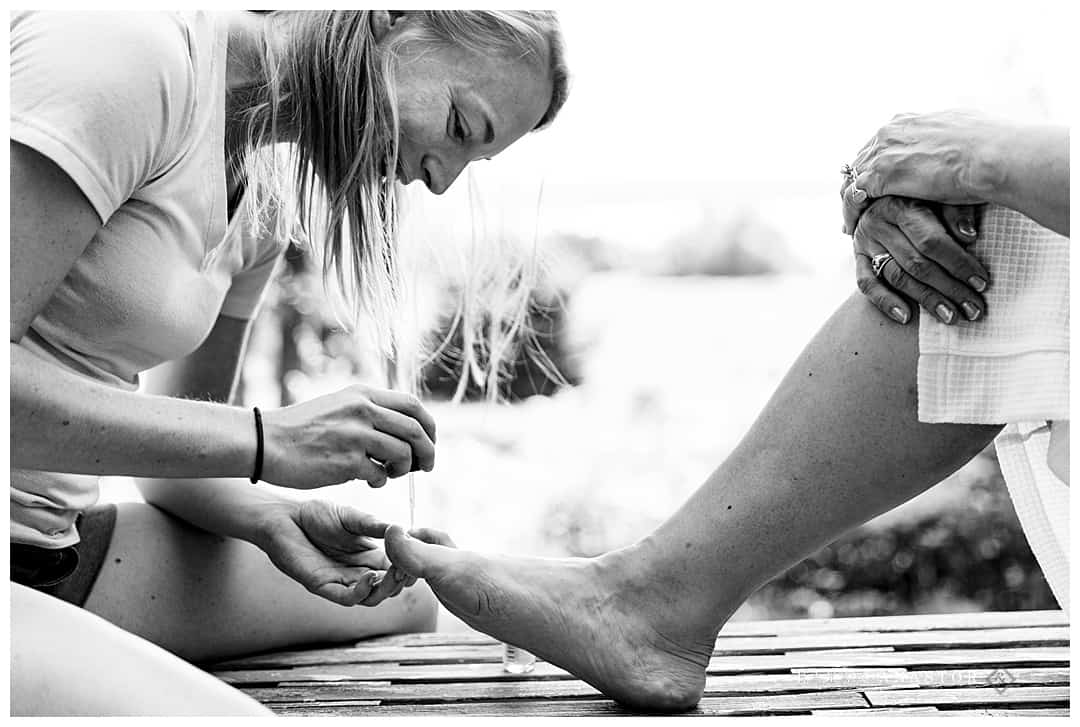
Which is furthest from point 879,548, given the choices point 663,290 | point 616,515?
point 663,290

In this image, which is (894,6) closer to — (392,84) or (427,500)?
(427,500)

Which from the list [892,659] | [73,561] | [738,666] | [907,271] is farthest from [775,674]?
[73,561]

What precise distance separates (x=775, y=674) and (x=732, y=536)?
310 millimetres

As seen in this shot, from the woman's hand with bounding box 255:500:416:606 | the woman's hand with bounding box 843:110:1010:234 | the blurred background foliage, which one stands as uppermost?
the woman's hand with bounding box 843:110:1010:234

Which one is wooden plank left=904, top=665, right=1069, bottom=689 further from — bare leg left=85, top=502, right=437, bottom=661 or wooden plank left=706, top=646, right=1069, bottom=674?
bare leg left=85, top=502, right=437, bottom=661

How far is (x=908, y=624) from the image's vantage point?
196 cm

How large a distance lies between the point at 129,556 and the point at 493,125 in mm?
836

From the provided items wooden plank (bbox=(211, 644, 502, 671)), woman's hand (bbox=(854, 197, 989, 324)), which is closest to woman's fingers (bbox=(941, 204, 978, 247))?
woman's hand (bbox=(854, 197, 989, 324))

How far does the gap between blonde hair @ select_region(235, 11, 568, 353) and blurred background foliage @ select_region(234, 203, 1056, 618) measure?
192 cm

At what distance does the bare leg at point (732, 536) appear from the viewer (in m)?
1.43

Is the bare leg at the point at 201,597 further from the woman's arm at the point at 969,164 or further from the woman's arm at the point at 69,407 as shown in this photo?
the woman's arm at the point at 969,164

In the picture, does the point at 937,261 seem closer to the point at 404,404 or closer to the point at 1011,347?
the point at 1011,347

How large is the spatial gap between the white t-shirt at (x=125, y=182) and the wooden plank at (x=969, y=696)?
1.01 meters

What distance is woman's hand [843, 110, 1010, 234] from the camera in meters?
1.29
